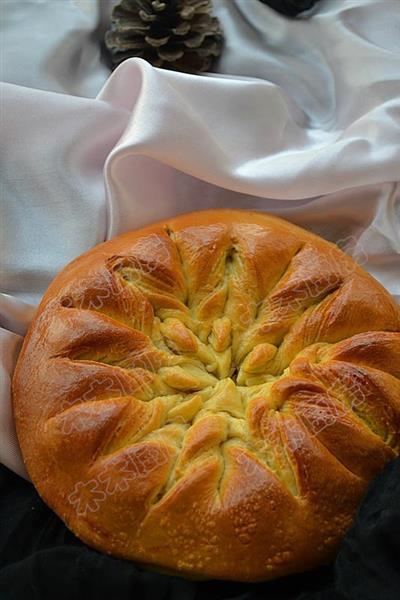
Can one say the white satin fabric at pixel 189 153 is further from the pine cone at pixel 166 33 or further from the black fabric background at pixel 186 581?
the black fabric background at pixel 186 581

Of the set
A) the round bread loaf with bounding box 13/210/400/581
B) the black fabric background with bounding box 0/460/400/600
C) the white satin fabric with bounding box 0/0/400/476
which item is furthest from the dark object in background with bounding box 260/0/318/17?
the black fabric background with bounding box 0/460/400/600

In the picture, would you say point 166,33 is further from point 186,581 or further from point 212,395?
point 186,581

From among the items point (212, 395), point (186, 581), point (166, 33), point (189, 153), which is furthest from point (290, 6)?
point (186, 581)

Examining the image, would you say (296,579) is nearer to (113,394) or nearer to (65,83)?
(113,394)

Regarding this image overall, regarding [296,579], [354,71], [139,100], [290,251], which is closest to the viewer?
[296,579]

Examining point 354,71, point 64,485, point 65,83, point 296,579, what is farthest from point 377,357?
point 65,83

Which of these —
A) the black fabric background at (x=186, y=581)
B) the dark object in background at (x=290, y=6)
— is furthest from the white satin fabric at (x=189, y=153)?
the black fabric background at (x=186, y=581)
